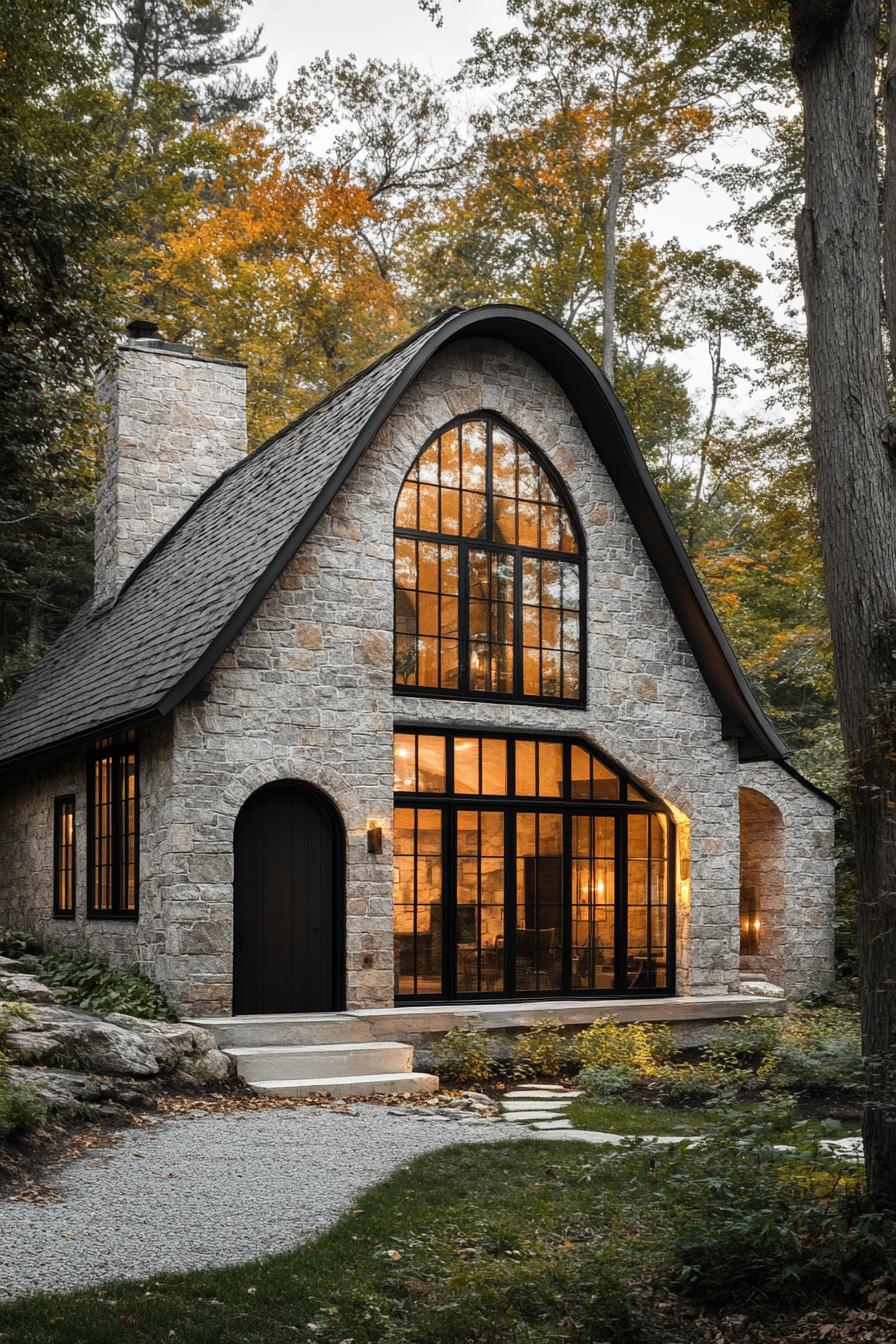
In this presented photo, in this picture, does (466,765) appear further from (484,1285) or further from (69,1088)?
(484,1285)

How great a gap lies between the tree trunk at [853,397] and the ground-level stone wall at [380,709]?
659 cm

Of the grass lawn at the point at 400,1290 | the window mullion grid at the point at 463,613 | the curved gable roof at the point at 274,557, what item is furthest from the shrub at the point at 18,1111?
the window mullion grid at the point at 463,613

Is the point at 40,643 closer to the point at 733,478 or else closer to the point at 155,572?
the point at 155,572

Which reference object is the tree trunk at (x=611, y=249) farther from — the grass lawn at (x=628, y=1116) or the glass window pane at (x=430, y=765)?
the grass lawn at (x=628, y=1116)

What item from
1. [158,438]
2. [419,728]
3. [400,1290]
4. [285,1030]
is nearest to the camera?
[400,1290]

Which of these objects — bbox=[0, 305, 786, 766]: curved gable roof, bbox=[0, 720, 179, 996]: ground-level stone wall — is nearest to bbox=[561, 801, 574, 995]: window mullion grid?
bbox=[0, 305, 786, 766]: curved gable roof

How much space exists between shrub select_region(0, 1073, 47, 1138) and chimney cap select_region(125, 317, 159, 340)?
1178 centimetres

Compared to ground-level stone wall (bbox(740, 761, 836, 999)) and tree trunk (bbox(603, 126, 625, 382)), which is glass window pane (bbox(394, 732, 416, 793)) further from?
tree trunk (bbox(603, 126, 625, 382))

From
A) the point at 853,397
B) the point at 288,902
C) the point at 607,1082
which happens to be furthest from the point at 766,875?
the point at 853,397

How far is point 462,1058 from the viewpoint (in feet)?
37.1

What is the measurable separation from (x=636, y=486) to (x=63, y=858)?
7.22 meters

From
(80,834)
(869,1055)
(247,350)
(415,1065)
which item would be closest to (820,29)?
(869,1055)

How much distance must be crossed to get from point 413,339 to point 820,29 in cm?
774

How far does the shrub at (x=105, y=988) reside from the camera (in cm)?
1092
